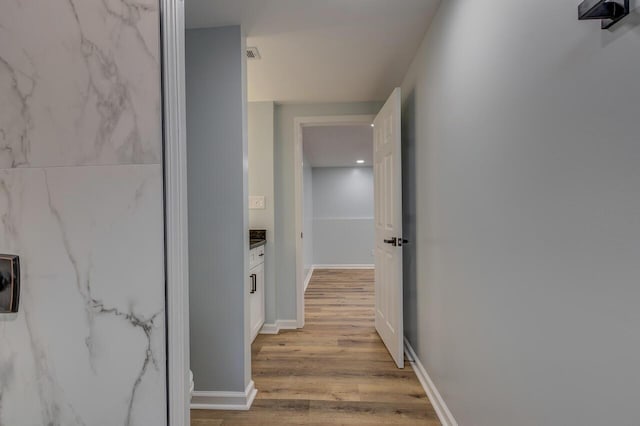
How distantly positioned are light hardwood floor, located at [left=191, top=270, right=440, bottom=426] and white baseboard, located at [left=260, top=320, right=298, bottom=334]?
0.26 feet

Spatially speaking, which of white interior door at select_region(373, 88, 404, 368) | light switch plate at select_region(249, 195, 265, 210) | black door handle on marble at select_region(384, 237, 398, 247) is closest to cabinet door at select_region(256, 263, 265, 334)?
light switch plate at select_region(249, 195, 265, 210)

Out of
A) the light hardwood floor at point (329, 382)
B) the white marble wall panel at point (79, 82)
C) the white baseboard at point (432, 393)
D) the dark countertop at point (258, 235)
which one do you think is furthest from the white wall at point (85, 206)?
the dark countertop at point (258, 235)

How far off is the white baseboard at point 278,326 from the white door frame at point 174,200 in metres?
2.41

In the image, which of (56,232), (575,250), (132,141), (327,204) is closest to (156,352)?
(56,232)

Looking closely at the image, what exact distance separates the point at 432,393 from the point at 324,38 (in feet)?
7.49

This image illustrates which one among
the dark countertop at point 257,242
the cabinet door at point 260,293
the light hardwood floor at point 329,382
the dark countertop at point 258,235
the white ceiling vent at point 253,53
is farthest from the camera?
the dark countertop at point 258,235

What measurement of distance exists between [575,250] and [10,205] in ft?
4.28

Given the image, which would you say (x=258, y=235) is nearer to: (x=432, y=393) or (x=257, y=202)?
(x=257, y=202)

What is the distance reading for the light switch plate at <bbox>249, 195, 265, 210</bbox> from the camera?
9.89 ft

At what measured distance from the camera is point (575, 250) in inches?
30.5

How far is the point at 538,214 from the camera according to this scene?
0.91 metres

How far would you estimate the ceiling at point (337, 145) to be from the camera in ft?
12.9

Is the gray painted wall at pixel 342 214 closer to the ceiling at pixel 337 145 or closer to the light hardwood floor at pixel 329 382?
the ceiling at pixel 337 145

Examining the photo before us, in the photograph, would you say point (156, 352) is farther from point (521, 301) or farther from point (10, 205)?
point (521, 301)
